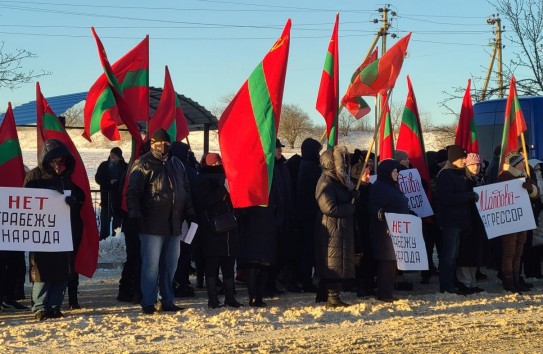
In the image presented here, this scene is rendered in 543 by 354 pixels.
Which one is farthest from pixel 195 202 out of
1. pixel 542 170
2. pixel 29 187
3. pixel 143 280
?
pixel 542 170

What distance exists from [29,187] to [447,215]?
4806mm

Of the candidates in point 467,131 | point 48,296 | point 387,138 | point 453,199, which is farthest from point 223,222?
point 467,131

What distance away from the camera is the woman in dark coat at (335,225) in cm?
961

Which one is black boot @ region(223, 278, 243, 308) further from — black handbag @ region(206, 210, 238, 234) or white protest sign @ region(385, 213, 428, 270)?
white protest sign @ region(385, 213, 428, 270)

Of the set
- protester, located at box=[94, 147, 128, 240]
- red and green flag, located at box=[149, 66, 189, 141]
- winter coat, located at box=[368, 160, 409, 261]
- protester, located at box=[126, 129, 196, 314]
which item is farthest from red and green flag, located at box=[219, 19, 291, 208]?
protester, located at box=[94, 147, 128, 240]

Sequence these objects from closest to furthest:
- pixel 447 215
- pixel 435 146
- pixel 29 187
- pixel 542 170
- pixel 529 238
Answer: pixel 29 187
pixel 447 215
pixel 529 238
pixel 542 170
pixel 435 146

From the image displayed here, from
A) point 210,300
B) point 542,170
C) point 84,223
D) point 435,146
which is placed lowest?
point 210,300

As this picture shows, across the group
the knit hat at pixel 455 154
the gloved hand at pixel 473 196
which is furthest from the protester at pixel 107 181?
the gloved hand at pixel 473 196

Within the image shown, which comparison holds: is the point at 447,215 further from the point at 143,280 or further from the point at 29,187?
the point at 29,187

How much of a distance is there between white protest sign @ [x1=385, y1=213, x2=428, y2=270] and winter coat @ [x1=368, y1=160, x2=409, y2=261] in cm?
8

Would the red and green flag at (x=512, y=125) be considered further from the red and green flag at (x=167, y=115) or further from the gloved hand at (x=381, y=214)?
the red and green flag at (x=167, y=115)

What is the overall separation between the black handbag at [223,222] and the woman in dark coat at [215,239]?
41 mm

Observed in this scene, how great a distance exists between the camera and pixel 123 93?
11.1 metres

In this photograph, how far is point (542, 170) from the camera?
14.3m
